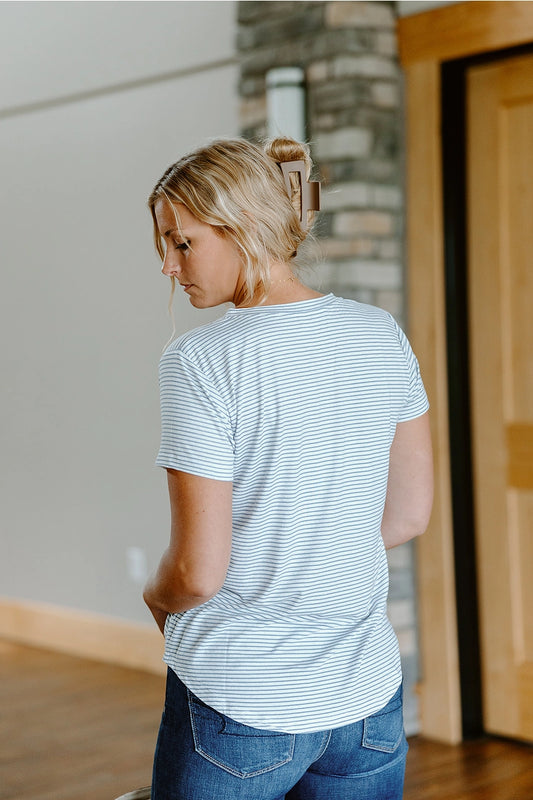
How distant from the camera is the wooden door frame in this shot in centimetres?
336

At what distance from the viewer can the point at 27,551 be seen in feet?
16.3

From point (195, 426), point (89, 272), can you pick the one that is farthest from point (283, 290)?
point (89, 272)

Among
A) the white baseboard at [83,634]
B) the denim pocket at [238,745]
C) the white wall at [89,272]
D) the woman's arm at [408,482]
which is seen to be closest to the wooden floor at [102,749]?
the white baseboard at [83,634]

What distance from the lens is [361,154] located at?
132 inches

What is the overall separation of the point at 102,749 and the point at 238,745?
2.43 m

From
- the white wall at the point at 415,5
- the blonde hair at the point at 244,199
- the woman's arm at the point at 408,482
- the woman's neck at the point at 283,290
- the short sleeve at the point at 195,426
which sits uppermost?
the white wall at the point at 415,5

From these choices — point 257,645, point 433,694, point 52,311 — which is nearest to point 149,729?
point 433,694

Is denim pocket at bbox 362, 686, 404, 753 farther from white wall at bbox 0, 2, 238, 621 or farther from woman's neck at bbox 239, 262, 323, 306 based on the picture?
white wall at bbox 0, 2, 238, 621

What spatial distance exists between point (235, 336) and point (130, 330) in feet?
10.9

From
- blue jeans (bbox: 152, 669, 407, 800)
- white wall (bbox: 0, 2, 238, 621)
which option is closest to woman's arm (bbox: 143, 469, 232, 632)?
blue jeans (bbox: 152, 669, 407, 800)

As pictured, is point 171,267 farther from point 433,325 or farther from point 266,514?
point 433,325

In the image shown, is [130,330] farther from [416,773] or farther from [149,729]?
[416,773]

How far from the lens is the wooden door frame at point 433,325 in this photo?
3361 mm

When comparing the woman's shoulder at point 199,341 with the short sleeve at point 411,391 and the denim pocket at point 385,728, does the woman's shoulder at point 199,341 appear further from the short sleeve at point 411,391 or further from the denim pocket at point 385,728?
the denim pocket at point 385,728
